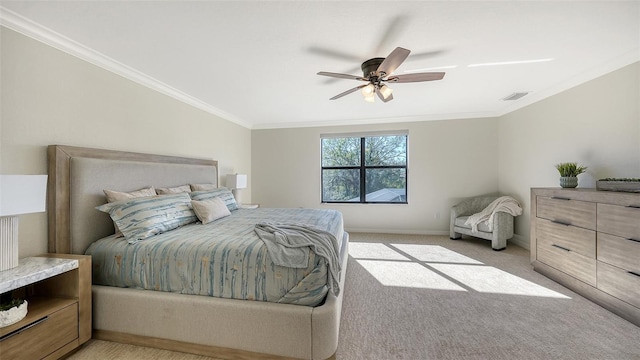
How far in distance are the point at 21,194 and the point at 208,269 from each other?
1154 mm

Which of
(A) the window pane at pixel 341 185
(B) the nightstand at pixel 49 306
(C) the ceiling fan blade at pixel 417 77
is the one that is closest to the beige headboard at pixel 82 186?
(B) the nightstand at pixel 49 306

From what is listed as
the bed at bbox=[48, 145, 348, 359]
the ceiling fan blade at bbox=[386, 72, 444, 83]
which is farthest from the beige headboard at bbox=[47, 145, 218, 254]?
the ceiling fan blade at bbox=[386, 72, 444, 83]

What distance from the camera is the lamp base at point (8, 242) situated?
1445 millimetres

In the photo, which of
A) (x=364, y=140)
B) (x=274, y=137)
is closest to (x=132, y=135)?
(x=274, y=137)

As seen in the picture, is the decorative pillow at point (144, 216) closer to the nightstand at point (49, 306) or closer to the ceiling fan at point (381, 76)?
the nightstand at point (49, 306)

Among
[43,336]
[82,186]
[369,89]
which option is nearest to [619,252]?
[369,89]

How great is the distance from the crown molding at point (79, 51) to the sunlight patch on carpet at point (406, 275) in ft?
11.4

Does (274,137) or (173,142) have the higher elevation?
(274,137)

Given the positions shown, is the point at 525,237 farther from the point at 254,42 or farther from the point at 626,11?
the point at 254,42

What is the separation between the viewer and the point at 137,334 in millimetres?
1749

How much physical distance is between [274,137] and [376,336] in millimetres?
4482

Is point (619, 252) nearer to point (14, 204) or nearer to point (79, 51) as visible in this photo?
point (14, 204)

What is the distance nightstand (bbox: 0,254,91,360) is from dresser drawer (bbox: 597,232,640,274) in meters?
4.24

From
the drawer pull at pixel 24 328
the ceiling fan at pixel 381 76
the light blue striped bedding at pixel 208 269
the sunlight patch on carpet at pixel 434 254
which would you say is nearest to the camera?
the drawer pull at pixel 24 328
